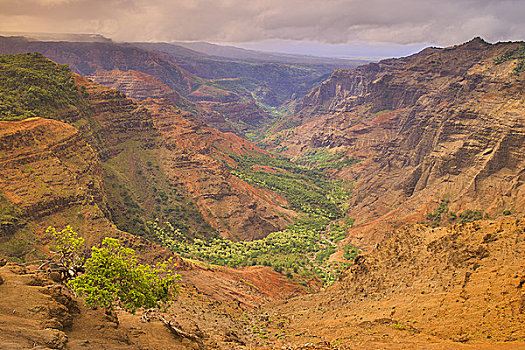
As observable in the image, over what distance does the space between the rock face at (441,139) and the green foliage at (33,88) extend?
3367 inches

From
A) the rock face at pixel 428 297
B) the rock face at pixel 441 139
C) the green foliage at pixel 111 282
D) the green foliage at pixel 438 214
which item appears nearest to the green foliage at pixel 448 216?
the green foliage at pixel 438 214

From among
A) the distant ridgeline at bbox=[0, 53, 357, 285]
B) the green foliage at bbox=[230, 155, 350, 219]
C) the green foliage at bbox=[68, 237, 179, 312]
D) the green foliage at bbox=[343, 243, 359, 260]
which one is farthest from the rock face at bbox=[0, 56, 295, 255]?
the green foliage at bbox=[68, 237, 179, 312]

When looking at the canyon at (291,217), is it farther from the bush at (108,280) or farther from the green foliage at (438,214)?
the bush at (108,280)

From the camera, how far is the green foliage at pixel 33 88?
66.9 metres

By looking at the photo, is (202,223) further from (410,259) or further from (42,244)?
(410,259)

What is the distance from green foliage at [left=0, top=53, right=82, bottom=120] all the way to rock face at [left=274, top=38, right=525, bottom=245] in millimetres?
85520

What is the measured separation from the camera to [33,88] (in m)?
72.6

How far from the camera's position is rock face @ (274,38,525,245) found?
76.2 meters

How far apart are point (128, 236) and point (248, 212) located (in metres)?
45.9

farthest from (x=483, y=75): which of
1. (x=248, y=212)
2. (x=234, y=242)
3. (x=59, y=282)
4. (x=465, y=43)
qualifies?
(x=59, y=282)

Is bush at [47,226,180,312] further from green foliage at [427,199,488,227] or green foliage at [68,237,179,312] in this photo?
green foliage at [427,199,488,227]

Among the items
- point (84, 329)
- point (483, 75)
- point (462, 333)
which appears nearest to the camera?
point (84, 329)

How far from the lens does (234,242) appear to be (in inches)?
3504

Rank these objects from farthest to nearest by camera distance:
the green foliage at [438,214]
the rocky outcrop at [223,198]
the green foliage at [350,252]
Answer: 1. the rocky outcrop at [223,198]
2. the green foliage at [350,252]
3. the green foliage at [438,214]
